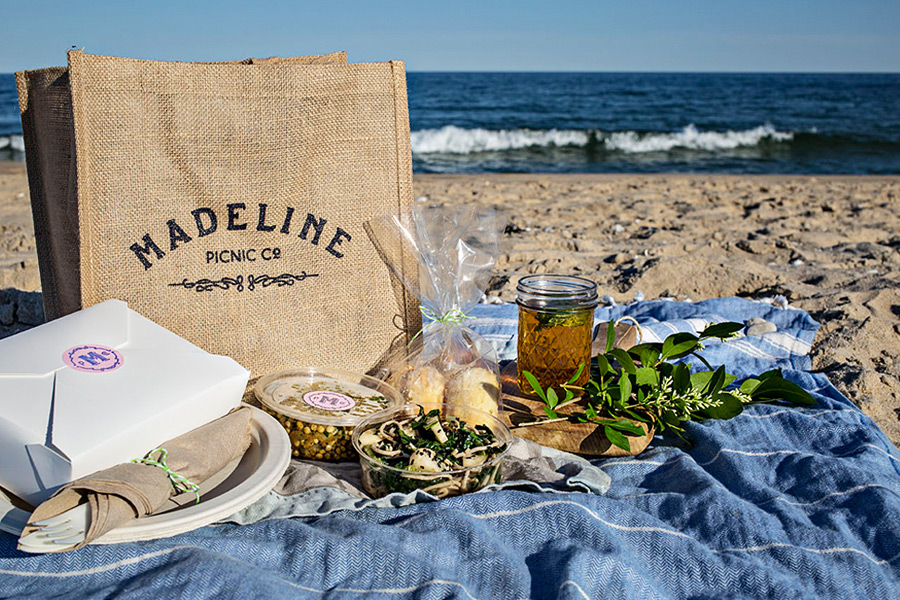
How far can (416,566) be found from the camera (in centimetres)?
127

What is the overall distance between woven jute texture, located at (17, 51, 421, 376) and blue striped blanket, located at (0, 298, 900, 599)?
674mm

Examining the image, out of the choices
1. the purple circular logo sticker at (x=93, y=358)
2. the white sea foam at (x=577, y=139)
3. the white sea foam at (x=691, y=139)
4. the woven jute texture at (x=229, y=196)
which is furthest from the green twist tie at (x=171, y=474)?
the white sea foam at (x=691, y=139)

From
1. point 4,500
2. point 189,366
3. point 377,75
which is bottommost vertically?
point 4,500

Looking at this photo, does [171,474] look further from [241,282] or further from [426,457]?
[241,282]

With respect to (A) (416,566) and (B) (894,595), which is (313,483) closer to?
(A) (416,566)

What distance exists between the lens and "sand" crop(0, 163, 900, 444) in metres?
2.76

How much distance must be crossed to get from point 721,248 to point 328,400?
3.42m

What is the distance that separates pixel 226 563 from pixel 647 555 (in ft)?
2.61

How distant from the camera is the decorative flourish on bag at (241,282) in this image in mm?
1858

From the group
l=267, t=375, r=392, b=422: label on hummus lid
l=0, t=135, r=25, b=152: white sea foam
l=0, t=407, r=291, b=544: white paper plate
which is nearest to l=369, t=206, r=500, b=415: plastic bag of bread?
l=267, t=375, r=392, b=422: label on hummus lid

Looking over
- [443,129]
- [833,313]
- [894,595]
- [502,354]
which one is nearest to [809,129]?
[443,129]

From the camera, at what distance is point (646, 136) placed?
1378 centimetres

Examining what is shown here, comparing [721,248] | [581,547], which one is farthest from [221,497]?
[721,248]

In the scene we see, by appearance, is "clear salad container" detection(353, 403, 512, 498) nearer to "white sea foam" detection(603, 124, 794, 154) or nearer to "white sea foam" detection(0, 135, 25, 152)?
"white sea foam" detection(603, 124, 794, 154)
